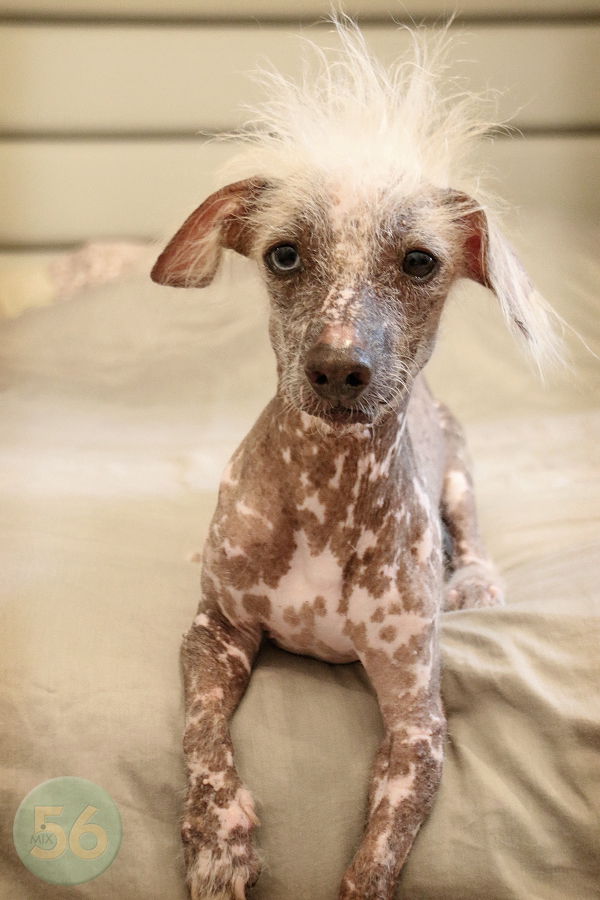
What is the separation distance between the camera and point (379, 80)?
109cm

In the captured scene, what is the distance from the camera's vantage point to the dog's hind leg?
1212mm

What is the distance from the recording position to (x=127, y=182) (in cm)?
195

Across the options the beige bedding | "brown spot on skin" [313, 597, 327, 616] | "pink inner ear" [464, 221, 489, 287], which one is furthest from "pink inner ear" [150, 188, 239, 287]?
"brown spot on skin" [313, 597, 327, 616]

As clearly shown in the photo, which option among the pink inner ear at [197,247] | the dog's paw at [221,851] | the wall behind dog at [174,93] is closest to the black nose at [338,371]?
the pink inner ear at [197,247]

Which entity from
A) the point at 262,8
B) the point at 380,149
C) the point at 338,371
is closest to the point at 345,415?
the point at 338,371

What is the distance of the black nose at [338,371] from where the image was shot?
80cm

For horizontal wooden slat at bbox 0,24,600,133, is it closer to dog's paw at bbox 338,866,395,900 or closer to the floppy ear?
the floppy ear

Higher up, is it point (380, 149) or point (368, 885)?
point (380, 149)

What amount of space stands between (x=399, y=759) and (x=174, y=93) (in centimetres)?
142

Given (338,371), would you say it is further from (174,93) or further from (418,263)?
(174,93)

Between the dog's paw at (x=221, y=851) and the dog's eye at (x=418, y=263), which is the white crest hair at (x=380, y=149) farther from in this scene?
the dog's paw at (x=221, y=851)

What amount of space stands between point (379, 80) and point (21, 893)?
0.91m

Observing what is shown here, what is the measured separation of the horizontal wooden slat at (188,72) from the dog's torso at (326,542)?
949 millimetres

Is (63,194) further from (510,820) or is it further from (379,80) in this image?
(510,820)
